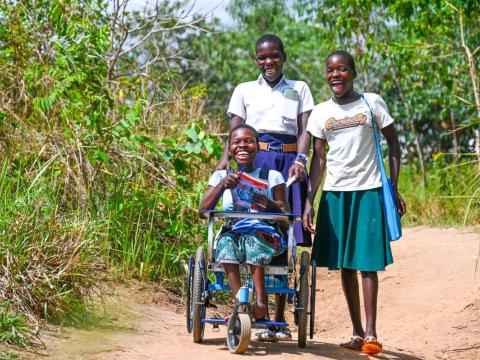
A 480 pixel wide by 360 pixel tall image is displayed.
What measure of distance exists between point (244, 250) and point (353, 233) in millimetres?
828

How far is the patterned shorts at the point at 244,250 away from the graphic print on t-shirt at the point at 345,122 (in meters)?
0.88

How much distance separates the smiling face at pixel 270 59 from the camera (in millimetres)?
5629

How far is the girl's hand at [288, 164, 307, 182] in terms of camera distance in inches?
208

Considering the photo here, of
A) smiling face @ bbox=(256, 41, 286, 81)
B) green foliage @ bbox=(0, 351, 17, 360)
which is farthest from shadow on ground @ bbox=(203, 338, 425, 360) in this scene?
smiling face @ bbox=(256, 41, 286, 81)

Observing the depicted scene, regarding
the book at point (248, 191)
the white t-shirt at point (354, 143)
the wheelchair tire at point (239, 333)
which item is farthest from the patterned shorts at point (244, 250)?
the white t-shirt at point (354, 143)

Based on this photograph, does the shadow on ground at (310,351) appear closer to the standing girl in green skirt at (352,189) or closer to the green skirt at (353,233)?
the standing girl in green skirt at (352,189)

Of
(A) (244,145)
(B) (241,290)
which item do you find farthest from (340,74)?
(B) (241,290)

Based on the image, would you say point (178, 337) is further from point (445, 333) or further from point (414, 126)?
point (414, 126)

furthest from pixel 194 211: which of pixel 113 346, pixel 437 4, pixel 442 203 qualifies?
pixel 442 203

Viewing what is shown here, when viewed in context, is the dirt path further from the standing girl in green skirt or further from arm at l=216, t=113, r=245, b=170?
arm at l=216, t=113, r=245, b=170

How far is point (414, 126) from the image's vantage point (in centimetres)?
1623

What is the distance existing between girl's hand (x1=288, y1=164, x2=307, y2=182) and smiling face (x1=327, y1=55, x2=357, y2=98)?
20.9 inches

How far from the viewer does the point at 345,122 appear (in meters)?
5.40

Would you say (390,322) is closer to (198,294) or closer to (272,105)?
(272,105)
